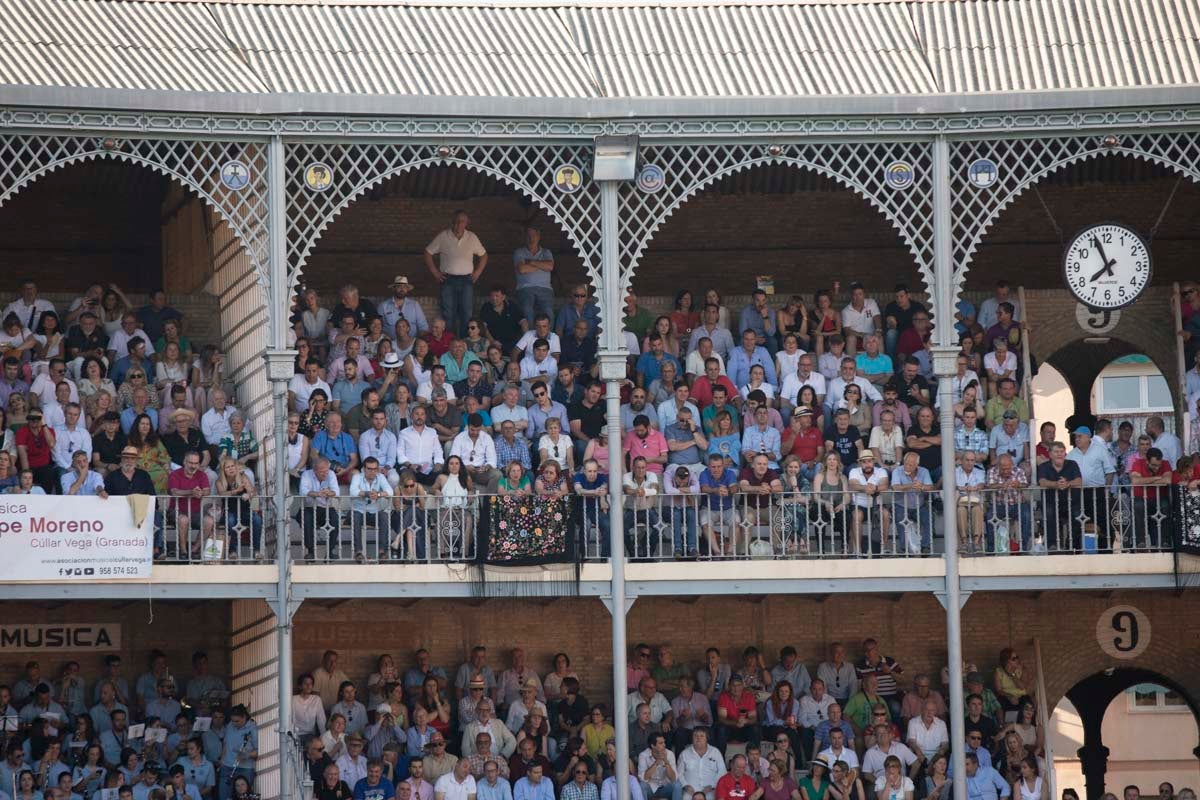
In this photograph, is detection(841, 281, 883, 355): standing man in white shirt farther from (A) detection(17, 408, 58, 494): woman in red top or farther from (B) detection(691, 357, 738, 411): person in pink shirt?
(A) detection(17, 408, 58, 494): woman in red top

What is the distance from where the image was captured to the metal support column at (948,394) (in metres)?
23.3

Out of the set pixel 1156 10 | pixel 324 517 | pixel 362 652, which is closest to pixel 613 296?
pixel 324 517

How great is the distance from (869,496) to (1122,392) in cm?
1945

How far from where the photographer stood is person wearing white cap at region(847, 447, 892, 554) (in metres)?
23.4

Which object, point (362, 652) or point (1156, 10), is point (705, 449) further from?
point (1156, 10)

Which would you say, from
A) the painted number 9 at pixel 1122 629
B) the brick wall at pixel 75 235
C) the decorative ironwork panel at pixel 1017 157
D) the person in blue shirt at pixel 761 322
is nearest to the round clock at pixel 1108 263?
the decorative ironwork panel at pixel 1017 157

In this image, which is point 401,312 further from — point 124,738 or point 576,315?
→ point 124,738

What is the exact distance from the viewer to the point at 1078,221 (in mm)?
28703

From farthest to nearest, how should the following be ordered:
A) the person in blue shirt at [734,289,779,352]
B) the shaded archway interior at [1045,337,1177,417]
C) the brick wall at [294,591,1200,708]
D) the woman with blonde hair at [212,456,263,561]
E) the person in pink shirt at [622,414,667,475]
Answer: the shaded archway interior at [1045,337,1177,417], the brick wall at [294,591,1200,708], the person in blue shirt at [734,289,779,352], the person in pink shirt at [622,414,667,475], the woman with blonde hair at [212,456,263,561]

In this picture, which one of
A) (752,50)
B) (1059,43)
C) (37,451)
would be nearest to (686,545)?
(752,50)

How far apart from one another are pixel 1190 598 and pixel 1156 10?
648 centimetres

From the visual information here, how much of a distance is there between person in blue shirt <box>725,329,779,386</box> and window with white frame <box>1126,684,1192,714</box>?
17160 mm

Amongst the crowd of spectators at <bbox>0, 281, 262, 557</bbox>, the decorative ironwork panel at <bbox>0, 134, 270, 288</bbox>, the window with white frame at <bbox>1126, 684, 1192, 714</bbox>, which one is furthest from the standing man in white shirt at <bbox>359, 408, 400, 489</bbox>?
the window with white frame at <bbox>1126, 684, 1192, 714</bbox>

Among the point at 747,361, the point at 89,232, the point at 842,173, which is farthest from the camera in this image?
the point at 89,232
